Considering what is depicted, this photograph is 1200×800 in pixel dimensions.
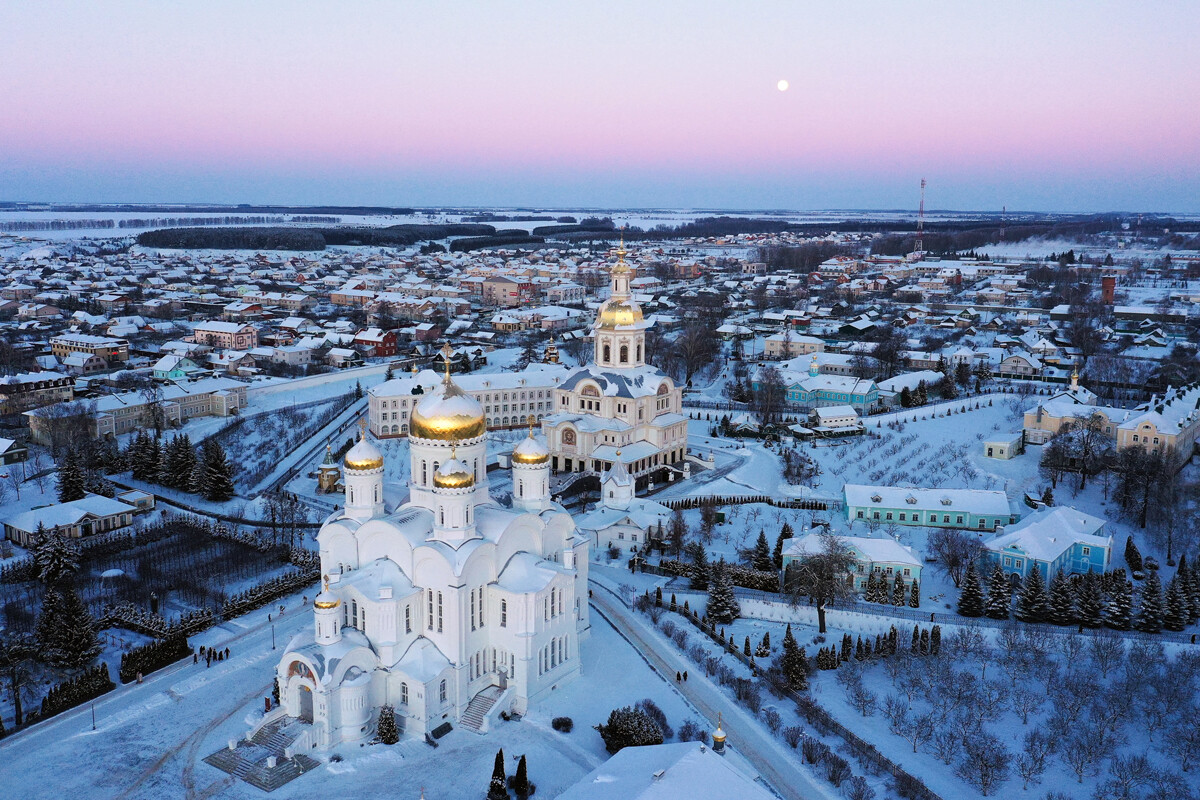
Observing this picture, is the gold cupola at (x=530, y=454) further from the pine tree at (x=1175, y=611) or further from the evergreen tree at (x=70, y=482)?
the evergreen tree at (x=70, y=482)

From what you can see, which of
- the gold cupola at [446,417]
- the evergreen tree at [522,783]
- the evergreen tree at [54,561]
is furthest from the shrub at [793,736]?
the evergreen tree at [54,561]

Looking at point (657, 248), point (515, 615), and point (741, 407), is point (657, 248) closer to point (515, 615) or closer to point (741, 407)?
point (741, 407)

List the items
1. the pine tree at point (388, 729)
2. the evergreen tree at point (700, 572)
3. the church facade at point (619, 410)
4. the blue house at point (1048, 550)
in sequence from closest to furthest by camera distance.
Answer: the pine tree at point (388, 729) < the blue house at point (1048, 550) < the evergreen tree at point (700, 572) < the church facade at point (619, 410)

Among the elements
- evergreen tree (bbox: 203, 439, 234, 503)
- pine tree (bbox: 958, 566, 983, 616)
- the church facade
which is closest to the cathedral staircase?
pine tree (bbox: 958, 566, 983, 616)

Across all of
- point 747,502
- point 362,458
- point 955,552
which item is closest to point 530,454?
point 362,458

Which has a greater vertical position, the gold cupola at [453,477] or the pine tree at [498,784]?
the gold cupola at [453,477]

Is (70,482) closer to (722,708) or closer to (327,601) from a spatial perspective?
(327,601)
